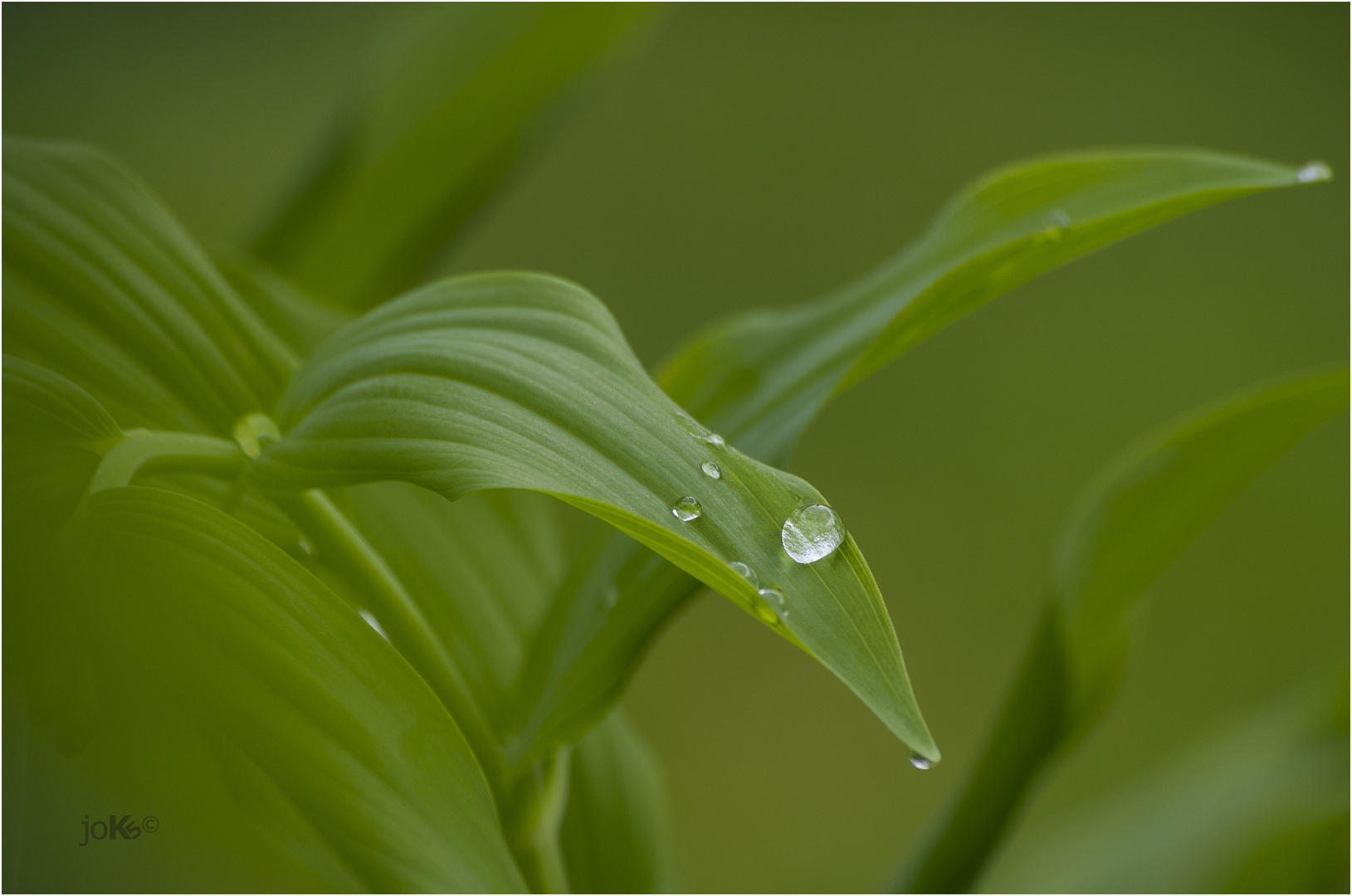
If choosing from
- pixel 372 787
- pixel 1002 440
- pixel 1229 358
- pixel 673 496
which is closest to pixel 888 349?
pixel 673 496

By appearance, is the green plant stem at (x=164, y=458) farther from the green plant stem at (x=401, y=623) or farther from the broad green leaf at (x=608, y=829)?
the broad green leaf at (x=608, y=829)

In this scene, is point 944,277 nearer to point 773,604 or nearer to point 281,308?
point 773,604

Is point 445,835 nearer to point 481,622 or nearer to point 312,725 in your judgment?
point 312,725

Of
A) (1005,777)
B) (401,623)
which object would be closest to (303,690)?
(401,623)

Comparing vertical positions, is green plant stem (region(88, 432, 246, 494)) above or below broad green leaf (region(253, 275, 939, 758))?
below

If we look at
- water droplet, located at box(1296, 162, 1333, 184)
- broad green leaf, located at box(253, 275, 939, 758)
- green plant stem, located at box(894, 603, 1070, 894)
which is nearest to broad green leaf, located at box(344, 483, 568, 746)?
broad green leaf, located at box(253, 275, 939, 758)

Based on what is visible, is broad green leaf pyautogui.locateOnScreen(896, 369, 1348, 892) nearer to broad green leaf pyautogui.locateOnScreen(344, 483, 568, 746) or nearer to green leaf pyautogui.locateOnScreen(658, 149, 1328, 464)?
green leaf pyautogui.locateOnScreen(658, 149, 1328, 464)

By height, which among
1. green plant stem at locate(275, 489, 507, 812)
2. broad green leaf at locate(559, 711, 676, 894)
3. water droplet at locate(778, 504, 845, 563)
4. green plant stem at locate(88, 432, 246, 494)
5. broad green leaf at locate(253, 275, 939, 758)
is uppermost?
water droplet at locate(778, 504, 845, 563)
